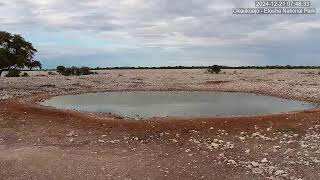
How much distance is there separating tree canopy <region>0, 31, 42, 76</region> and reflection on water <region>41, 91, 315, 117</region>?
1190 centimetres

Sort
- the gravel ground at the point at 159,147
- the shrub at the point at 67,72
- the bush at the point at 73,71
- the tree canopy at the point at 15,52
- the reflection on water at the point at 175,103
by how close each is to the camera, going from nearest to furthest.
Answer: the gravel ground at the point at 159,147, the reflection on water at the point at 175,103, the tree canopy at the point at 15,52, the shrub at the point at 67,72, the bush at the point at 73,71

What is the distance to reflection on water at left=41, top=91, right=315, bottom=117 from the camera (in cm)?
2584

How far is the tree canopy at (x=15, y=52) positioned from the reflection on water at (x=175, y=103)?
11.9 m

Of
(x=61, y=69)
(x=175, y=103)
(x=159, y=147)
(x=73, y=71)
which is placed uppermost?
(x=61, y=69)

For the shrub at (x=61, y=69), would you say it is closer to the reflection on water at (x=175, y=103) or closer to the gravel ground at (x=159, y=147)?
the reflection on water at (x=175, y=103)

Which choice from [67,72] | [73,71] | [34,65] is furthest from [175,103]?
[73,71]

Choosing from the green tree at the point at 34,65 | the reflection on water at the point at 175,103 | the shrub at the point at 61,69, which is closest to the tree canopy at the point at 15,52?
the green tree at the point at 34,65

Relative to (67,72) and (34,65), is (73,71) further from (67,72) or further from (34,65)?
(34,65)

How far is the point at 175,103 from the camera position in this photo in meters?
30.9

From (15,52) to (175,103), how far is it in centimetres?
2283

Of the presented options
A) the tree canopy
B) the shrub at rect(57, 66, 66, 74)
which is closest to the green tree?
the tree canopy

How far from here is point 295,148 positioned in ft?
47.3

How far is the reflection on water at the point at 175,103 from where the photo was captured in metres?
25.8

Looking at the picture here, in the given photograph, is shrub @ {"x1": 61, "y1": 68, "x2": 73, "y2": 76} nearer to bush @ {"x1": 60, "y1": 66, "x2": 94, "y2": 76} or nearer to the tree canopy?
bush @ {"x1": 60, "y1": 66, "x2": 94, "y2": 76}
